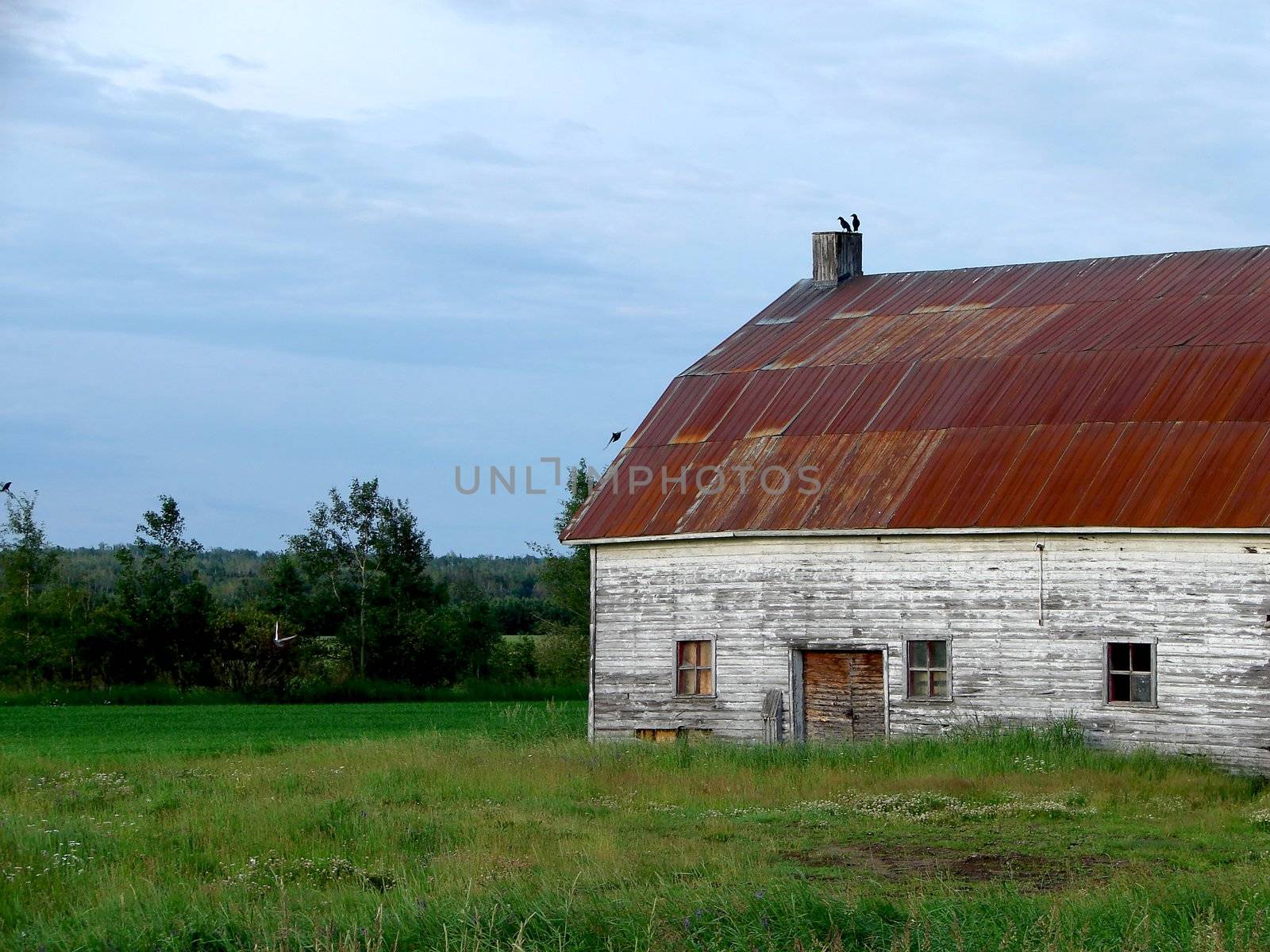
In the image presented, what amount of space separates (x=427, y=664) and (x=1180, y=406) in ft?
105

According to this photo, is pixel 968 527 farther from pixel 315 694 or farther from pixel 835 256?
pixel 315 694

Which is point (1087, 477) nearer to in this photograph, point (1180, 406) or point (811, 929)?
point (1180, 406)

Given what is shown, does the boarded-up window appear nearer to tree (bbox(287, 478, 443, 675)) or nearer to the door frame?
the door frame

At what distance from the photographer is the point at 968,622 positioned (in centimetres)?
2041

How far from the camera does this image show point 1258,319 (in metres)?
21.6

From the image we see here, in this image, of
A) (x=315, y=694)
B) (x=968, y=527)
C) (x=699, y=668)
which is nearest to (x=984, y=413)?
(x=968, y=527)

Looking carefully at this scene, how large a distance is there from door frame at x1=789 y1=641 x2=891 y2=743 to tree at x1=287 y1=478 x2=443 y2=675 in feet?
95.7

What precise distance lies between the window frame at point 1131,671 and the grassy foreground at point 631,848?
2.39 ft

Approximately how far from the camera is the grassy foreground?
854 cm

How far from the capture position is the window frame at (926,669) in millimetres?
20500

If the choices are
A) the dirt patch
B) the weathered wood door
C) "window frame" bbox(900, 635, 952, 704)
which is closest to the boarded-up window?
the weathered wood door

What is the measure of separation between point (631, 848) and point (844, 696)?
31.4ft

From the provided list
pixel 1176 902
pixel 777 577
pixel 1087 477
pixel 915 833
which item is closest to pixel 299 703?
pixel 777 577

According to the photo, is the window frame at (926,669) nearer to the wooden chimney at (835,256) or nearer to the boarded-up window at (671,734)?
the boarded-up window at (671,734)
